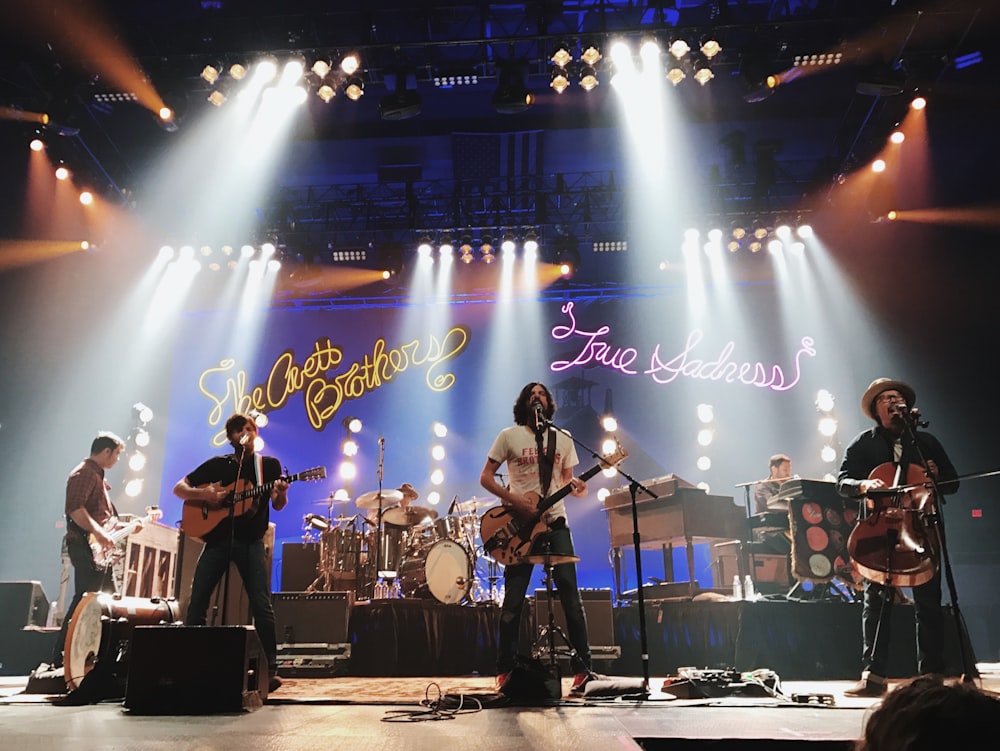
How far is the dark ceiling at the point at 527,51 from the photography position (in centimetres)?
876

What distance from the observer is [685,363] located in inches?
524

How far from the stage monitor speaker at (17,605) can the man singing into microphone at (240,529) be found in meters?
4.63

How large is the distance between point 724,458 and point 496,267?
5.13 meters

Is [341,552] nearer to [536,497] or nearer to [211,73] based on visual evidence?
[536,497]

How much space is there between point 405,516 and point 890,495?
17.8 ft

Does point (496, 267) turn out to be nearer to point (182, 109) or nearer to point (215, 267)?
point (215, 267)

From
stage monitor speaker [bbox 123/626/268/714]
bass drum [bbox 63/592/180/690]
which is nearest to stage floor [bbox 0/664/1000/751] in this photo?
stage monitor speaker [bbox 123/626/268/714]

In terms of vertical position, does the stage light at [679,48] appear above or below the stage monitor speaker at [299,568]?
above

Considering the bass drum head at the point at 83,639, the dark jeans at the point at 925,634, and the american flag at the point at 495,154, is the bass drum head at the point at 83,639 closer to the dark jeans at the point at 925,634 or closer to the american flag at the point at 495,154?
the dark jeans at the point at 925,634

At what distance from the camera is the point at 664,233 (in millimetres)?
12570

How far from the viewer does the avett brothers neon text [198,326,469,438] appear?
528 inches

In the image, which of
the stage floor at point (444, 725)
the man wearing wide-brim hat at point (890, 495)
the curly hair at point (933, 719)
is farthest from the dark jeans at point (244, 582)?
the curly hair at point (933, 719)

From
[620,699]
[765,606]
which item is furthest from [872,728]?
[765,606]

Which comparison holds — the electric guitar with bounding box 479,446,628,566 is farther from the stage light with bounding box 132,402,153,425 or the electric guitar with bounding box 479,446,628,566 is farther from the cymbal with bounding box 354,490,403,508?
the stage light with bounding box 132,402,153,425
